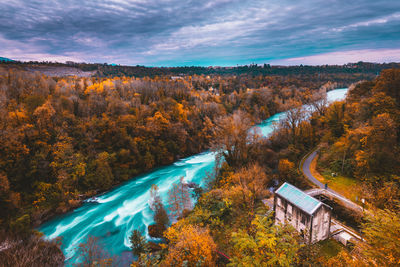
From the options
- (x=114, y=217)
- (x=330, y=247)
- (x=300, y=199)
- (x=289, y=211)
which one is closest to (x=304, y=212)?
(x=300, y=199)

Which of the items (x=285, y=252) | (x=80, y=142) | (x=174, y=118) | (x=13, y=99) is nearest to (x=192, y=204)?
(x=285, y=252)

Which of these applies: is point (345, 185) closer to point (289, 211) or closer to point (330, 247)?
point (330, 247)

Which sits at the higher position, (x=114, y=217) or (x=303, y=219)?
(x=303, y=219)

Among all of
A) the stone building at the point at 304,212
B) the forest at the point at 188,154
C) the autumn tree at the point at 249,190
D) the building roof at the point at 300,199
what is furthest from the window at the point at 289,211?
the autumn tree at the point at 249,190

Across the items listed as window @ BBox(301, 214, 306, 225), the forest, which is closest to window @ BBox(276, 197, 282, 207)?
the forest

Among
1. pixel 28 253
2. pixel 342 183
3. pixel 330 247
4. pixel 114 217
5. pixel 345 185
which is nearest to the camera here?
pixel 28 253

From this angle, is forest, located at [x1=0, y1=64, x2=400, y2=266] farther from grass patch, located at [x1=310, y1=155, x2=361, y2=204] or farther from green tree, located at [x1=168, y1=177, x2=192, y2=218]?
grass patch, located at [x1=310, y1=155, x2=361, y2=204]
